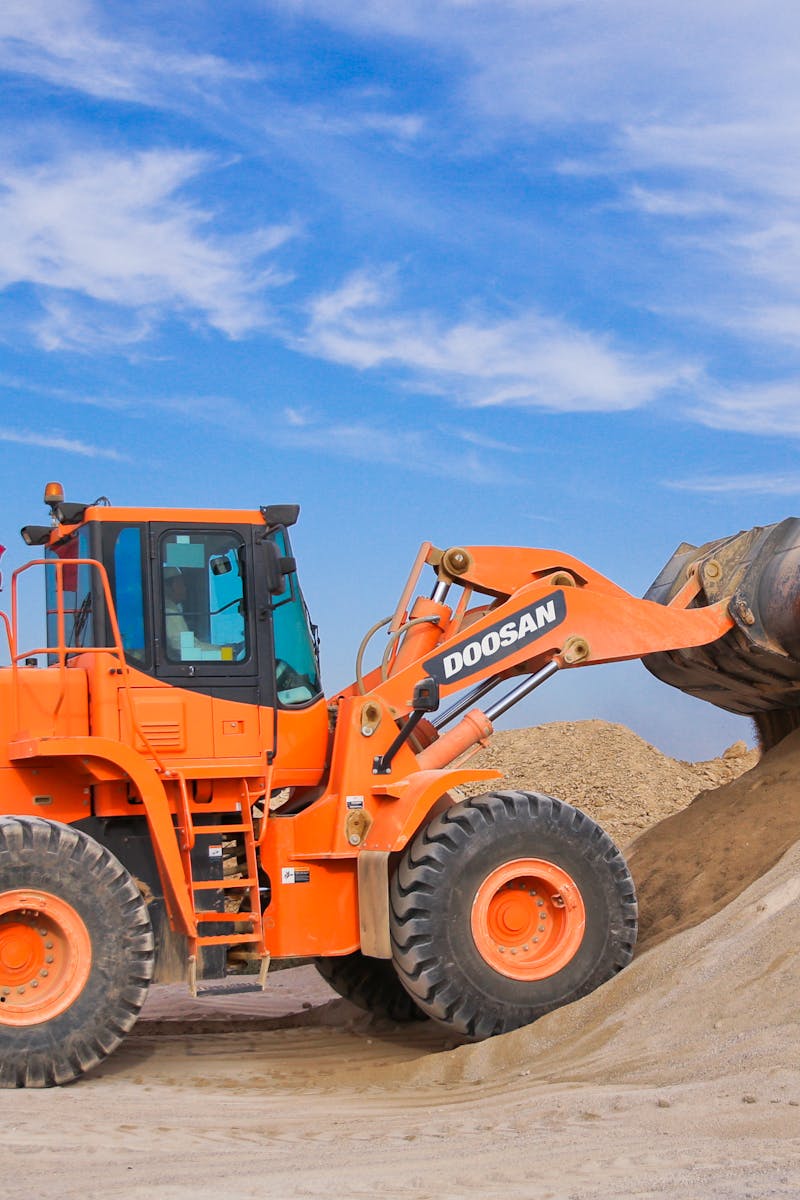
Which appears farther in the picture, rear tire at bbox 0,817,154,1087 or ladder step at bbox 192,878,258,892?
ladder step at bbox 192,878,258,892

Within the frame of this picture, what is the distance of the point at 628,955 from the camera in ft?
30.2

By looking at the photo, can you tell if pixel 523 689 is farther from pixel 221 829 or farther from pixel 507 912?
pixel 221 829

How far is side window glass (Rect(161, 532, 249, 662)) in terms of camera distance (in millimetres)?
9164

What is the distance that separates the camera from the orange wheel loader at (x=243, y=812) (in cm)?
837

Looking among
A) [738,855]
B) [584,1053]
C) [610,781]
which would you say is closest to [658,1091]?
[584,1053]

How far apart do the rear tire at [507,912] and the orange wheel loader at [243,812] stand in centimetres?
1

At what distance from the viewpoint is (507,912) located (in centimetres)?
915

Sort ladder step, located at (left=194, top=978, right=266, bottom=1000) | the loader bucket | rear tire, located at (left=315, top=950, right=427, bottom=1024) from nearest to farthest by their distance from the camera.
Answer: ladder step, located at (left=194, top=978, right=266, bottom=1000) → the loader bucket → rear tire, located at (left=315, top=950, right=427, bottom=1024)

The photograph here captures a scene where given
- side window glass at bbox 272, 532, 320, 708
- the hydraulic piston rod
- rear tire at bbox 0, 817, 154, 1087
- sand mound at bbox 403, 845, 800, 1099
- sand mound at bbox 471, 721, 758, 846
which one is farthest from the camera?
sand mound at bbox 471, 721, 758, 846

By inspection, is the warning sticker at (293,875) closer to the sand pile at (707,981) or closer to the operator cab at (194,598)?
the operator cab at (194,598)

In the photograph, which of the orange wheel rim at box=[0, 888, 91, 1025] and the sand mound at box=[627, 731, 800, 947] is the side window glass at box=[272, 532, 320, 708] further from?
the sand mound at box=[627, 731, 800, 947]

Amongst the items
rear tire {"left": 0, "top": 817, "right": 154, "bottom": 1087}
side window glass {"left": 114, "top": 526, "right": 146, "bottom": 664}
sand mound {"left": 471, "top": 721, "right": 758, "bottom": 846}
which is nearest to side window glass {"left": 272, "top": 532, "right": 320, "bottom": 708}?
side window glass {"left": 114, "top": 526, "right": 146, "bottom": 664}

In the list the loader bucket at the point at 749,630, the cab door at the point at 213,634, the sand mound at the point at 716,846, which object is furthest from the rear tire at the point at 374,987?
the loader bucket at the point at 749,630

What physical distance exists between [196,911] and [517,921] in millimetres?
2015
